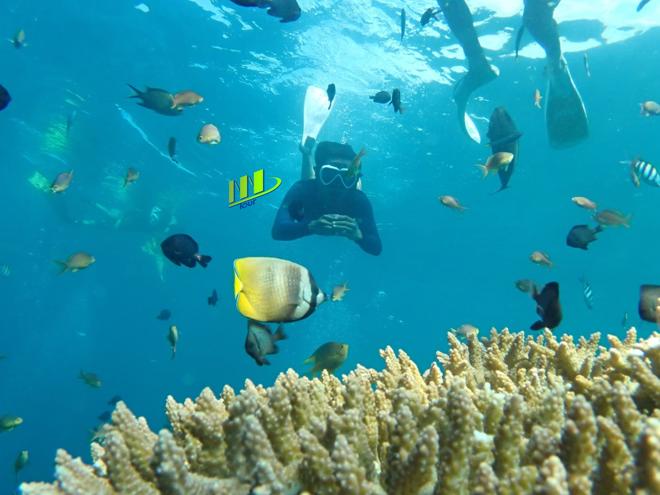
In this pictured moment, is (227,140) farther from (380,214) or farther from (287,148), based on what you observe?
(380,214)

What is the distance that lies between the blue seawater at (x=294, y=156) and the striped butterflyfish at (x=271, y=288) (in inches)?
610

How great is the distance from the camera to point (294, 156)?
27109 mm

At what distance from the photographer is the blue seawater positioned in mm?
17141

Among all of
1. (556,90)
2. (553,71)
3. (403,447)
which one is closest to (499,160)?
(556,90)

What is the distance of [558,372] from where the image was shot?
3.17m

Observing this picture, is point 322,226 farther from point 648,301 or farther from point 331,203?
point 648,301

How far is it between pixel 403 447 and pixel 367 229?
8.15 m

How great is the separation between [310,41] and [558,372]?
57.2 ft

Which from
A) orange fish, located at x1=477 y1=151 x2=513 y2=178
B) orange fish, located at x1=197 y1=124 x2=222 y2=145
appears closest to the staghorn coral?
orange fish, located at x1=477 y1=151 x2=513 y2=178

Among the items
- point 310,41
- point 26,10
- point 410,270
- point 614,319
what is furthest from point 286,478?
point 614,319

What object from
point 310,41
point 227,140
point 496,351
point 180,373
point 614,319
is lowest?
point 180,373

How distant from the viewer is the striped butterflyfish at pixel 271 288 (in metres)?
2.61

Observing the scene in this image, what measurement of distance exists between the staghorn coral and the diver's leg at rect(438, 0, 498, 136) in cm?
1220

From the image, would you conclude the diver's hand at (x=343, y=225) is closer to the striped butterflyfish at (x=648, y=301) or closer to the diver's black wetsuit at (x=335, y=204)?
the diver's black wetsuit at (x=335, y=204)
